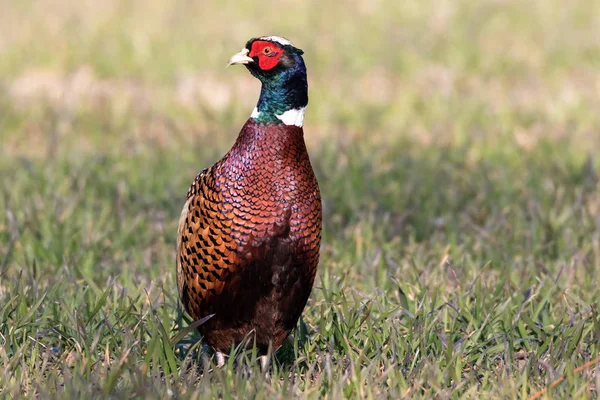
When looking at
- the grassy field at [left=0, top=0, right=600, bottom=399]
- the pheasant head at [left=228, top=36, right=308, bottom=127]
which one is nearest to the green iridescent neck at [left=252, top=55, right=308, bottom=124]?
the pheasant head at [left=228, top=36, right=308, bottom=127]

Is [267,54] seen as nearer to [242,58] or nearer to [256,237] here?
[242,58]

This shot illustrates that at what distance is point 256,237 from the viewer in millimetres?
3473

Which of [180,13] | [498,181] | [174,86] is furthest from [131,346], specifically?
[180,13]

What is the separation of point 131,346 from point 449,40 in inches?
280

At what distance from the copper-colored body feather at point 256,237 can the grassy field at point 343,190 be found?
183 millimetres

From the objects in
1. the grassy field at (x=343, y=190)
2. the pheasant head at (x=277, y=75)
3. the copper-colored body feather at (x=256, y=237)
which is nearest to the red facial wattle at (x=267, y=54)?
the pheasant head at (x=277, y=75)

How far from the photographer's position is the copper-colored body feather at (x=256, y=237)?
11.4 ft

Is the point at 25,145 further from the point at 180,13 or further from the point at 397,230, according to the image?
the point at 180,13

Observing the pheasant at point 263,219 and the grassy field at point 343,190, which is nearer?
the pheasant at point 263,219

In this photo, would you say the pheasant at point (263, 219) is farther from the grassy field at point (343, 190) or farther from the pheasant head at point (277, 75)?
the grassy field at point (343, 190)

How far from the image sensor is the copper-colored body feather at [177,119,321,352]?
3.49 meters

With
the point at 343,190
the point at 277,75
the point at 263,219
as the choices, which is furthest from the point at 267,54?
the point at 343,190

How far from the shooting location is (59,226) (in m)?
5.31

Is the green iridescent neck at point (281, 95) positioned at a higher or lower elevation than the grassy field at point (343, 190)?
higher
